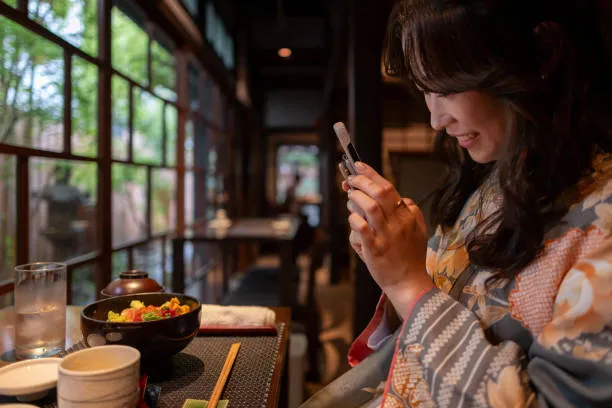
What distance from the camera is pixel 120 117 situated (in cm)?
283

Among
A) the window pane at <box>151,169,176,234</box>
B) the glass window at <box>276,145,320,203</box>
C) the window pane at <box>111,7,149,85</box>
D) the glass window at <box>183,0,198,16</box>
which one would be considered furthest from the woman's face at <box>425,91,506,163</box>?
the glass window at <box>276,145,320,203</box>

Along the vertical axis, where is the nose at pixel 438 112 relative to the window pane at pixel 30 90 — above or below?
below

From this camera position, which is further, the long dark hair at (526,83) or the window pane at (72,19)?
the window pane at (72,19)

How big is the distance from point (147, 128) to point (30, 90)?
1.50 metres

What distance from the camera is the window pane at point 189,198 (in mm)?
4578

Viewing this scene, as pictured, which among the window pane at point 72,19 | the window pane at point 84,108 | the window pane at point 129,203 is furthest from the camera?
the window pane at point 129,203

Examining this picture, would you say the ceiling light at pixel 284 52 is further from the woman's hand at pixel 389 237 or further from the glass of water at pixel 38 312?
the woman's hand at pixel 389 237

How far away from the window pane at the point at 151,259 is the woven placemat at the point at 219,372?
193 centimetres

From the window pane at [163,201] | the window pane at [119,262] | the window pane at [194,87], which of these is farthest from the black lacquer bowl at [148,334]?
the window pane at [194,87]

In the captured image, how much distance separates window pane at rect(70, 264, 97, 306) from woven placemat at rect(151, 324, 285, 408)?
4.54ft

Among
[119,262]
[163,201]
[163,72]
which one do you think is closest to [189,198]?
[163,201]

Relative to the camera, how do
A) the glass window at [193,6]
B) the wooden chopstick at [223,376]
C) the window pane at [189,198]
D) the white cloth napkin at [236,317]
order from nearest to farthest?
the wooden chopstick at [223,376] → the white cloth napkin at [236,317] → the glass window at [193,6] → the window pane at [189,198]

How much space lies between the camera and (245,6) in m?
7.31

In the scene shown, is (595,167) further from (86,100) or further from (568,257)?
(86,100)
